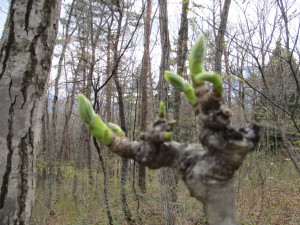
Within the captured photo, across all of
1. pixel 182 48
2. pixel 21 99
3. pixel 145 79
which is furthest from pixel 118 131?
pixel 145 79

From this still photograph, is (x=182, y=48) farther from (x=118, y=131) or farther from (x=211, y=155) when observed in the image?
(x=211, y=155)

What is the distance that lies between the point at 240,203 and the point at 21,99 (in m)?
5.27

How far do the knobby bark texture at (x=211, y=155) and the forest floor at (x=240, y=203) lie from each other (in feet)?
14.6

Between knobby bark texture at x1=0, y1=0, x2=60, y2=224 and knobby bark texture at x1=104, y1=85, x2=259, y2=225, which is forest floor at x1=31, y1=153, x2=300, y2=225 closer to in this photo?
knobby bark texture at x1=0, y1=0, x2=60, y2=224

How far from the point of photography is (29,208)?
1.67 m

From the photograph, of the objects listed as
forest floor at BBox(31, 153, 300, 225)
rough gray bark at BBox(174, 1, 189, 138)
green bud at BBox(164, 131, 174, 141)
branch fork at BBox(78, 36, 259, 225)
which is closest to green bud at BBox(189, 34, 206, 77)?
branch fork at BBox(78, 36, 259, 225)

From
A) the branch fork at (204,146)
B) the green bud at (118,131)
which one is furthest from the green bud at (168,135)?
the green bud at (118,131)

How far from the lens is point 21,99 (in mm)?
1627

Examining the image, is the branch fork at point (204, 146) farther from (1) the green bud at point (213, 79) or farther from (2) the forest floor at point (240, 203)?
(2) the forest floor at point (240, 203)

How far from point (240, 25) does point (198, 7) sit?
90 centimetres

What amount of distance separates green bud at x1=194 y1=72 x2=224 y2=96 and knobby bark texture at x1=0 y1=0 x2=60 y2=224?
1.39m

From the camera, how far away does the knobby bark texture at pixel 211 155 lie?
452 millimetres

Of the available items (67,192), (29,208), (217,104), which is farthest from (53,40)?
(67,192)

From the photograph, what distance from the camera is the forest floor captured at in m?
5.58
